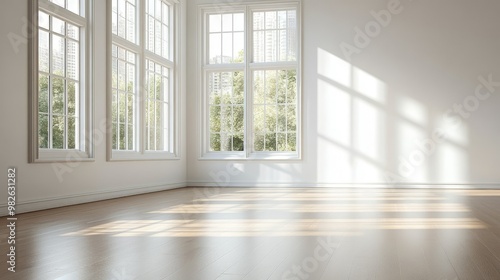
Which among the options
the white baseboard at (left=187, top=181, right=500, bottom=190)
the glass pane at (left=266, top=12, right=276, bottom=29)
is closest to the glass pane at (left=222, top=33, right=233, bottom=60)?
the glass pane at (left=266, top=12, right=276, bottom=29)

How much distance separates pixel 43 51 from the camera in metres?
5.64

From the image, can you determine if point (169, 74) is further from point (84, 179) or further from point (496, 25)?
point (496, 25)

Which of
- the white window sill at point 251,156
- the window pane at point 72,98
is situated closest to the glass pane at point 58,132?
the window pane at point 72,98

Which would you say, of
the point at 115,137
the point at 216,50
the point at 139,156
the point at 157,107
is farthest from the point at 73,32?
the point at 216,50

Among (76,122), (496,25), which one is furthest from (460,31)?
(76,122)

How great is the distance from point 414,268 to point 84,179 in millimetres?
4532

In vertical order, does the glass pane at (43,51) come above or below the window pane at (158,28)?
below

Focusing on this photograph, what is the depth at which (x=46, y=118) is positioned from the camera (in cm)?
568

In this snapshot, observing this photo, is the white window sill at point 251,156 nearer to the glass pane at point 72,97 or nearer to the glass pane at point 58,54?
the glass pane at point 72,97

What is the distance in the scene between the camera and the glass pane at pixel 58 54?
229 inches

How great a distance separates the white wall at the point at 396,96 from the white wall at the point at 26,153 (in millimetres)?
3218

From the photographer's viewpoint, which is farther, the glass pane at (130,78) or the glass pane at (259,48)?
the glass pane at (259,48)

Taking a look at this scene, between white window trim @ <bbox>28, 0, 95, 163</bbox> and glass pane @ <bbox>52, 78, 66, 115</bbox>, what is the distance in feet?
1.10

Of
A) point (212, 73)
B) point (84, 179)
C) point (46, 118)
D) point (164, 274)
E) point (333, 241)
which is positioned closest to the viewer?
point (164, 274)
